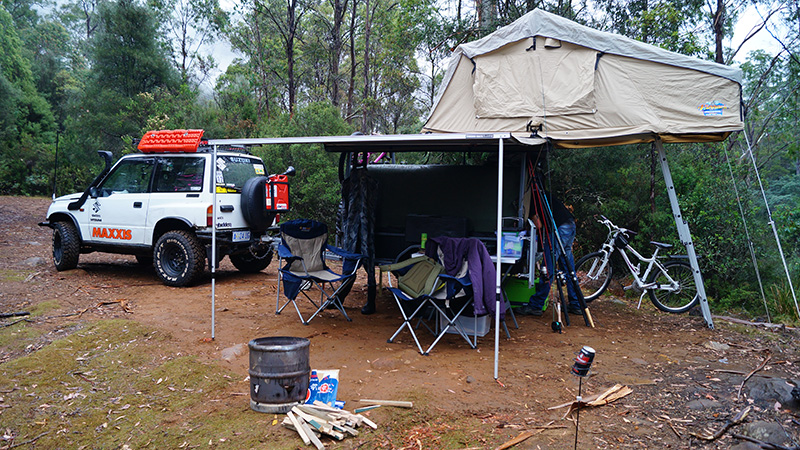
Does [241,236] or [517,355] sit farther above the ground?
[241,236]

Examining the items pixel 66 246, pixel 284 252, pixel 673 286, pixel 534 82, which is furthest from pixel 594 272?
pixel 66 246

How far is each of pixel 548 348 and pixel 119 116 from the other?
47.4 feet

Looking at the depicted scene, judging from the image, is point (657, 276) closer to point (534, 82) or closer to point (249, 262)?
point (534, 82)

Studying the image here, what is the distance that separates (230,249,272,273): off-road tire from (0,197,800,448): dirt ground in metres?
0.52

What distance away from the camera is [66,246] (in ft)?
25.1

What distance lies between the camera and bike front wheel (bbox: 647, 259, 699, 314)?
269 inches

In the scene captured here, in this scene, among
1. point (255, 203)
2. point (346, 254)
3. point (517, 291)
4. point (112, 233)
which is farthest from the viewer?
point (112, 233)

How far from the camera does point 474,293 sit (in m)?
4.65

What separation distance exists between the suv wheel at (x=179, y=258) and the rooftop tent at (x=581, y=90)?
3.43 metres

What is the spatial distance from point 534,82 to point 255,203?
387 cm

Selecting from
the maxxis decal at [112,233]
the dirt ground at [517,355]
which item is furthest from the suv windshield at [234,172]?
the maxxis decal at [112,233]

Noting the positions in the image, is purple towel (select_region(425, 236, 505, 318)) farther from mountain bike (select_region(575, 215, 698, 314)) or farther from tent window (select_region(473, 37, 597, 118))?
mountain bike (select_region(575, 215, 698, 314))

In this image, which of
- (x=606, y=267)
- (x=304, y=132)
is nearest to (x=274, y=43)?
(x=304, y=132)

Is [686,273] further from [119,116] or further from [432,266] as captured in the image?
[119,116]
